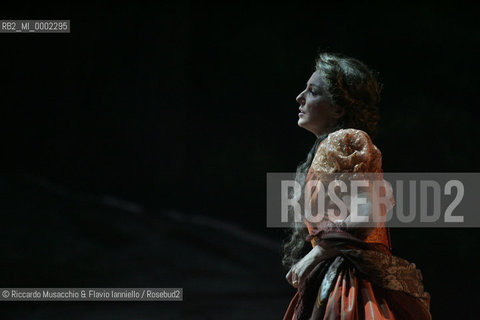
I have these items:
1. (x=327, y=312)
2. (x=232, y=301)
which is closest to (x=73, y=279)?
(x=232, y=301)

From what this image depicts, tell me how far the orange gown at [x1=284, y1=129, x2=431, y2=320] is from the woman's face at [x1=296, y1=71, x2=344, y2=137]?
7.7 inches

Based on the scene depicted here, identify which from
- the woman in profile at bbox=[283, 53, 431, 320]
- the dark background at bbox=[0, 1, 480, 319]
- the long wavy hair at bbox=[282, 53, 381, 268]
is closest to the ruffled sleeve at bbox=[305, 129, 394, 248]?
the woman in profile at bbox=[283, 53, 431, 320]

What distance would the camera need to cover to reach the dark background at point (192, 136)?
344 cm

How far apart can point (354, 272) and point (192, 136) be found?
220 centimetres

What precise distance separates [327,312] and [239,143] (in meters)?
2.14

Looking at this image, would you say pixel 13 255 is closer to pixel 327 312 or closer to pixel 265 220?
pixel 265 220

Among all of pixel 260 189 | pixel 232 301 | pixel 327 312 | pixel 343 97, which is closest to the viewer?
pixel 327 312

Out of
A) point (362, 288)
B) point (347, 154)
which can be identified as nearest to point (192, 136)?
point (347, 154)

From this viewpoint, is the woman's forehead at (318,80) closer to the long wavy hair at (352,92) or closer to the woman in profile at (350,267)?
the long wavy hair at (352,92)

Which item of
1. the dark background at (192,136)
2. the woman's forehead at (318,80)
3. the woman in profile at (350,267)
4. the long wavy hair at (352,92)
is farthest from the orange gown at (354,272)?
the dark background at (192,136)

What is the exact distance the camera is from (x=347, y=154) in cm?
202

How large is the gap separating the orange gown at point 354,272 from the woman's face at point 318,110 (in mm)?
197

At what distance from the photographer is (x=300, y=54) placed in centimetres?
373

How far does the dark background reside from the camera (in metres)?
3.44
